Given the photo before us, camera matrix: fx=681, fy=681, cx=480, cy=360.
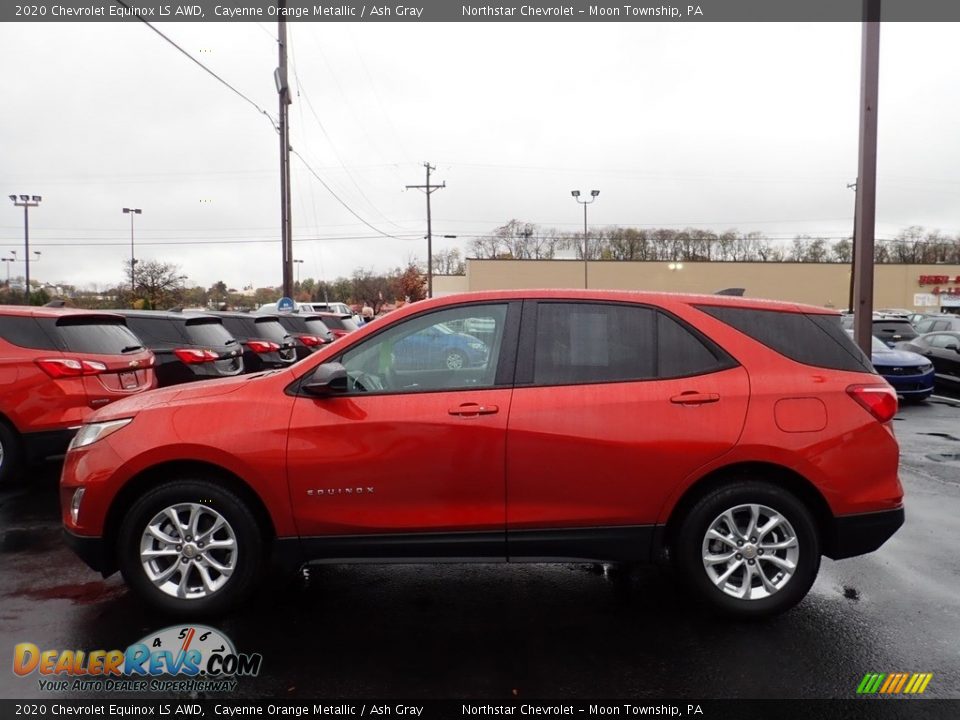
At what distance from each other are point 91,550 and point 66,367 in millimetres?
3193

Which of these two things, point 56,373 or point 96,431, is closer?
point 96,431

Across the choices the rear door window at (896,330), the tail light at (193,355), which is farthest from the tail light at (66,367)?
the rear door window at (896,330)

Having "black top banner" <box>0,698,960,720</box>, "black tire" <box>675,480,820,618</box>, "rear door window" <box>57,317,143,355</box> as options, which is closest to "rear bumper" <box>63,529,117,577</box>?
"black top banner" <box>0,698,960,720</box>

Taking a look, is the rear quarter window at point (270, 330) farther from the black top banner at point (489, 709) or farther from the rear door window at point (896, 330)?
the rear door window at point (896, 330)

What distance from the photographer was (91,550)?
3652mm

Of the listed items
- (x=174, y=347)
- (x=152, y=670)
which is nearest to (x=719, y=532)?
(x=152, y=670)

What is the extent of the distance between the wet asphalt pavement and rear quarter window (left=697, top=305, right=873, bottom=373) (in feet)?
4.60

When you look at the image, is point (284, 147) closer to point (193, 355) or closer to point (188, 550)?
point (193, 355)

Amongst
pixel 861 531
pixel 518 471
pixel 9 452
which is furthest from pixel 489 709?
pixel 9 452

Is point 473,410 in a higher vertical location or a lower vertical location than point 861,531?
higher

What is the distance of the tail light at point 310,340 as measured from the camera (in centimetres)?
1392

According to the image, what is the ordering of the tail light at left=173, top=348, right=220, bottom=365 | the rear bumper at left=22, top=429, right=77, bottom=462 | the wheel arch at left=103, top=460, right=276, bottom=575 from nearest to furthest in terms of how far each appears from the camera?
the wheel arch at left=103, top=460, right=276, bottom=575 < the rear bumper at left=22, top=429, right=77, bottom=462 < the tail light at left=173, top=348, right=220, bottom=365

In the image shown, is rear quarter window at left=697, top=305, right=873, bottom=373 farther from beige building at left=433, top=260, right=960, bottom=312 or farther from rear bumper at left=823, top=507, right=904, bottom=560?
beige building at left=433, top=260, right=960, bottom=312

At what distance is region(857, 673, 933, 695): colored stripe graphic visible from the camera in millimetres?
3008
